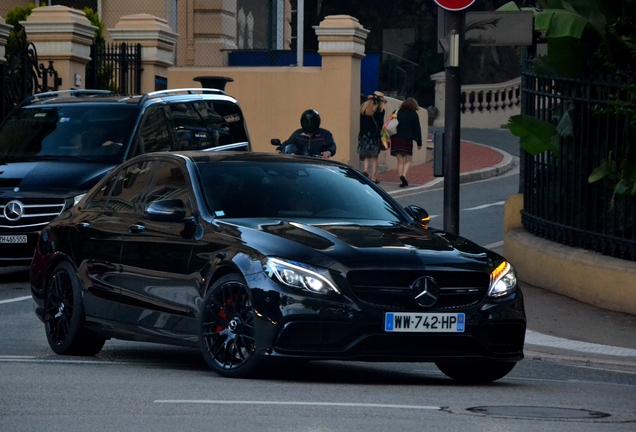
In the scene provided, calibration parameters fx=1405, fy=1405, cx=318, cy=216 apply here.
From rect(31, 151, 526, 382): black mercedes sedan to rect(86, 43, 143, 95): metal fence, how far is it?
1654cm

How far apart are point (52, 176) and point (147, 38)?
14556 millimetres

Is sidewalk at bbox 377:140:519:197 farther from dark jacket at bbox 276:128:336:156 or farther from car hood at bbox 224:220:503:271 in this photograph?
car hood at bbox 224:220:503:271

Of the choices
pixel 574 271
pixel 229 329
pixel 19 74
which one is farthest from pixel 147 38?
pixel 229 329

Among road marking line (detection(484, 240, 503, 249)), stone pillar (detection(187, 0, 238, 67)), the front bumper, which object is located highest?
stone pillar (detection(187, 0, 238, 67))

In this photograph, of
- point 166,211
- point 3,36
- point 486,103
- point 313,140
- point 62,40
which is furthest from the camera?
point 486,103

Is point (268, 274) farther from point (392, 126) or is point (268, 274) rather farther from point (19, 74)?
point (392, 126)

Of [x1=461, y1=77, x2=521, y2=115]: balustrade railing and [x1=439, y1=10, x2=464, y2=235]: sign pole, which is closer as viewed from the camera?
[x1=439, y1=10, x2=464, y2=235]: sign pole

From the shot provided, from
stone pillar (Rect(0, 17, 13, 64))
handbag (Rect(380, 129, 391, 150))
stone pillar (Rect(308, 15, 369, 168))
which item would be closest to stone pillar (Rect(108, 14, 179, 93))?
stone pillar (Rect(308, 15, 369, 168))

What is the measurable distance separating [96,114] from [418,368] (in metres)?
7.31

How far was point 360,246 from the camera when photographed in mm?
8320

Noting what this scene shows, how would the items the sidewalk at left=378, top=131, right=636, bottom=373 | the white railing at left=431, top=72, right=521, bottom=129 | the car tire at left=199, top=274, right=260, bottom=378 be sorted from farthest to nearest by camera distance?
the white railing at left=431, top=72, right=521, bottom=129 → the sidewalk at left=378, top=131, right=636, bottom=373 → the car tire at left=199, top=274, right=260, bottom=378

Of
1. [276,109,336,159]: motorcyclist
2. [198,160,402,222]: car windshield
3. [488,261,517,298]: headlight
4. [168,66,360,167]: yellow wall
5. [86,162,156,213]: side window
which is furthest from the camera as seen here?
[168,66,360,167]: yellow wall

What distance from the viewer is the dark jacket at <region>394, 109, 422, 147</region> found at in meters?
28.7

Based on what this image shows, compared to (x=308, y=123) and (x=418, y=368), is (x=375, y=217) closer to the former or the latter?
(x=418, y=368)
